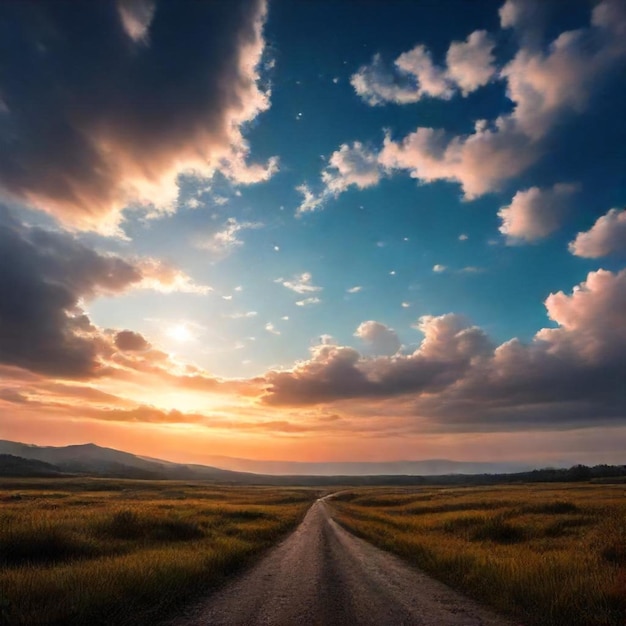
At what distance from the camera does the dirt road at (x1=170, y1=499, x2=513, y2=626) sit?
10508mm

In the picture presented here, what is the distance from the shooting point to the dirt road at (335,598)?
1051 centimetres

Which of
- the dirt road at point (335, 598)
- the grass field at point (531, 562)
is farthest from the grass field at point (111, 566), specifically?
the grass field at point (531, 562)

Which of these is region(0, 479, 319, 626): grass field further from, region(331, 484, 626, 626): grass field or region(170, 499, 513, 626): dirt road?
region(331, 484, 626, 626): grass field

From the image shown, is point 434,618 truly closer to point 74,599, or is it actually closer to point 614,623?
point 614,623

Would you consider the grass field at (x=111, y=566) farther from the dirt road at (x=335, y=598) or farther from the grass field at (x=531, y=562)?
the grass field at (x=531, y=562)

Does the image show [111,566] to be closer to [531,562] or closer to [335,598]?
[335,598]

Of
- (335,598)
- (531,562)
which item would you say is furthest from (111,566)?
(531,562)

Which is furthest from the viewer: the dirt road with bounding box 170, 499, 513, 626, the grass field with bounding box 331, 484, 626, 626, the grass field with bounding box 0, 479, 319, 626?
the grass field with bounding box 331, 484, 626, 626

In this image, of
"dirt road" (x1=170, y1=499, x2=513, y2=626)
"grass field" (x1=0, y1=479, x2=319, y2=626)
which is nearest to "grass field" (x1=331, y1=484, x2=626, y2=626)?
"dirt road" (x1=170, y1=499, x2=513, y2=626)

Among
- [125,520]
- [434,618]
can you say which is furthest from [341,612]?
[125,520]

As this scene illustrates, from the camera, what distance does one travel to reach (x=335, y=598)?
12.4 m

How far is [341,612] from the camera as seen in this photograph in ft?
36.1

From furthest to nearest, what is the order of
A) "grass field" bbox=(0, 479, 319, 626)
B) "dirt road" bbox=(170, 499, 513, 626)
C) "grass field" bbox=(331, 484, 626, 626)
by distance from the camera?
"grass field" bbox=(331, 484, 626, 626), "dirt road" bbox=(170, 499, 513, 626), "grass field" bbox=(0, 479, 319, 626)

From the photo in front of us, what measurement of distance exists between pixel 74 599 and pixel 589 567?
1603 cm
